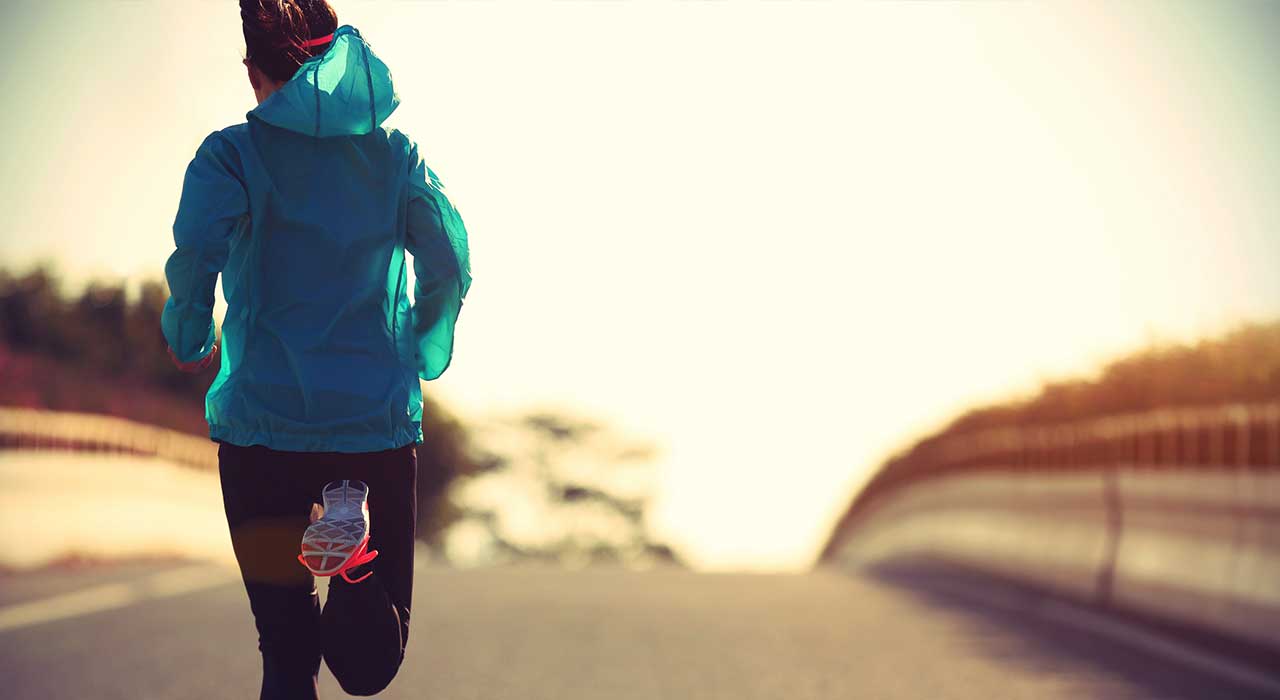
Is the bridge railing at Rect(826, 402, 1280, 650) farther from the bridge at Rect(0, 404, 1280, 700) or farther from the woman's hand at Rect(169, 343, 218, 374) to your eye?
the woman's hand at Rect(169, 343, 218, 374)

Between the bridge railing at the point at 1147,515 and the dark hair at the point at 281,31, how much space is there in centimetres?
570

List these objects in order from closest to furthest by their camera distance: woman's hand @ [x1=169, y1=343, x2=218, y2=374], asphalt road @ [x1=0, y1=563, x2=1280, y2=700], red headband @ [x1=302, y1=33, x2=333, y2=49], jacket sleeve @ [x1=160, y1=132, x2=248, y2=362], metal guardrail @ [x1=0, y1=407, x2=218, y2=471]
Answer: jacket sleeve @ [x1=160, y1=132, x2=248, y2=362]
woman's hand @ [x1=169, y1=343, x2=218, y2=374]
red headband @ [x1=302, y1=33, x2=333, y2=49]
asphalt road @ [x1=0, y1=563, x2=1280, y2=700]
metal guardrail @ [x1=0, y1=407, x2=218, y2=471]

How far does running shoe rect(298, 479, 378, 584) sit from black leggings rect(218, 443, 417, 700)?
111 millimetres

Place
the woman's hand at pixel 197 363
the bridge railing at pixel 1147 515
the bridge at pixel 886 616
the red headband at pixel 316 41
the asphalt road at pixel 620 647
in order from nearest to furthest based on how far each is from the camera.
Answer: the woman's hand at pixel 197 363
the red headband at pixel 316 41
the asphalt road at pixel 620 647
the bridge at pixel 886 616
the bridge railing at pixel 1147 515

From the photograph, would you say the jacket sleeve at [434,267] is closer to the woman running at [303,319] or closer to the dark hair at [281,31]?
the woman running at [303,319]

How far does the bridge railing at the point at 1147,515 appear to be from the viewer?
8.81m

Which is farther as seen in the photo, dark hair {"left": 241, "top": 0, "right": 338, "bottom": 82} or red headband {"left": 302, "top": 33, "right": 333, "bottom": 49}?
red headband {"left": 302, "top": 33, "right": 333, "bottom": 49}

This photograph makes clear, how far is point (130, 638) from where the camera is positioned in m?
9.05

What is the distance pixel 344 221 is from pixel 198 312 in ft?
1.41

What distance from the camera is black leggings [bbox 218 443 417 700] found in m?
4.41

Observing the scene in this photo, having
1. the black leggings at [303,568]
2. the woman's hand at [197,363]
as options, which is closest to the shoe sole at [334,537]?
the black leggings at [303,568]

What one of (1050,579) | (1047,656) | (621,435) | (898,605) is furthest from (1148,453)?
(621,435)

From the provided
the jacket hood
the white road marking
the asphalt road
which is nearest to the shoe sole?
the jacket hood

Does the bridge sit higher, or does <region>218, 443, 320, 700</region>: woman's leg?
<region>218, 443, 320, 700</region>: woman's leg
